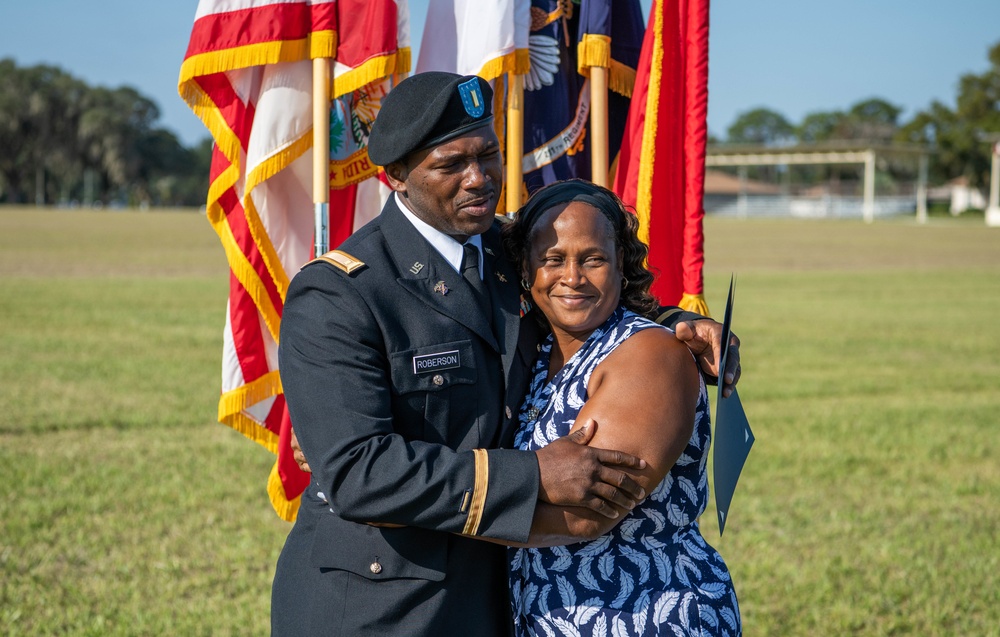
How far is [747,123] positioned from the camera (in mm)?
154375

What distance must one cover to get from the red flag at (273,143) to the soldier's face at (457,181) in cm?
127

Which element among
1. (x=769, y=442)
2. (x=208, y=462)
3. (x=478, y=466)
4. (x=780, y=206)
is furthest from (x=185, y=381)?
(x=780, y=206)

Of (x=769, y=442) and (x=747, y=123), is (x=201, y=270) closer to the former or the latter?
(x=769, y=442)

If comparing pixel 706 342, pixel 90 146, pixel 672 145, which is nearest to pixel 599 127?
pixel 672 145

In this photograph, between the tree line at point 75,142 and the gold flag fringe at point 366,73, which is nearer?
the gold flag fringe at point 366,73

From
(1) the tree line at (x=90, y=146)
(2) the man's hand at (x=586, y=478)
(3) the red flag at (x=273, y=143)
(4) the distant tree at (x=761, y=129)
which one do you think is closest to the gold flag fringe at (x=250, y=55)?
(3) the red flag at (x=273, y=143)

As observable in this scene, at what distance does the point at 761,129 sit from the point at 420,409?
523 ft

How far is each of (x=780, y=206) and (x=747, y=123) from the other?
83777 mm

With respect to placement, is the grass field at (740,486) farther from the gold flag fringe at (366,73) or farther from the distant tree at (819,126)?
the distant tree at (819,126)

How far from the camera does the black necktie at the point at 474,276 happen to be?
2428mm

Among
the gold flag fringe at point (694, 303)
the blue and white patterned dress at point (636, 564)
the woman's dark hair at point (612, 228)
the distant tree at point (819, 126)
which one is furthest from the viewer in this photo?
the distant tree at point (819, 126)

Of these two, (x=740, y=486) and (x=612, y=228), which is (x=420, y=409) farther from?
(x=740, y=486)

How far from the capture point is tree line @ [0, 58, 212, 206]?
89.5 m

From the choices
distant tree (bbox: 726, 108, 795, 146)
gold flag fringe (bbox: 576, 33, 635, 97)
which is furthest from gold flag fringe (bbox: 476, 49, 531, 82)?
distant tree (bbox: 726, 108, 795, 146)
